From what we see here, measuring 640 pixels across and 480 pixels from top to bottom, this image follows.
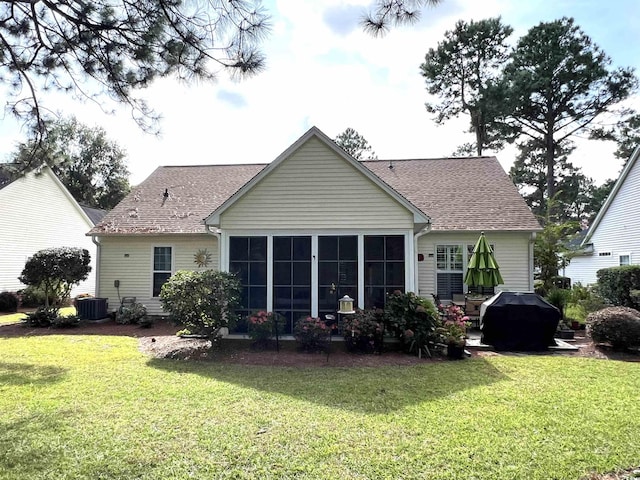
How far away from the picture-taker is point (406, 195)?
1392cm

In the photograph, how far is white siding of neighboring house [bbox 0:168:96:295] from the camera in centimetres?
1691

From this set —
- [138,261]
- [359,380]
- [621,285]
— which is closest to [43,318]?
[138,261]

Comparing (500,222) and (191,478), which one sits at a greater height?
(500,222)

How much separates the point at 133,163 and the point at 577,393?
141ft

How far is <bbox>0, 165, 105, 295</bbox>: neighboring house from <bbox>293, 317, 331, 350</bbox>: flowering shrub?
1364 centimetres

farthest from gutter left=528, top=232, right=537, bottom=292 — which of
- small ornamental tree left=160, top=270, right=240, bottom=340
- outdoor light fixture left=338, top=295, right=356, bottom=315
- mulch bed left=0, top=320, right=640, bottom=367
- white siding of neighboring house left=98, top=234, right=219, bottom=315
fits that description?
white siding of neighboring house left=98, top=234, right=219, bottom=315

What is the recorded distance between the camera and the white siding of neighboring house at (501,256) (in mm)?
11805

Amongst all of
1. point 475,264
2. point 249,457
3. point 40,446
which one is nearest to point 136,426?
point 40,446

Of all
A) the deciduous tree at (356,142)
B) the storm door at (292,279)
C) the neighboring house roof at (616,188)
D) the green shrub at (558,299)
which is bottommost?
the green shrub at (558,299)

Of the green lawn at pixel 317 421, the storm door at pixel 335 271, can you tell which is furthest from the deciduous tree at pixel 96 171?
the green lawn at pixel 317 421

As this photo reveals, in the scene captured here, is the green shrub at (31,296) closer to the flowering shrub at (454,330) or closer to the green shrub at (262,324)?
the green shrub at (262,324)

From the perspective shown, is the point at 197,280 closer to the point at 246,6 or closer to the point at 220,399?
the point at 220,399

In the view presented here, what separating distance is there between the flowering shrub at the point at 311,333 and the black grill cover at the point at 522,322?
3.75 metres

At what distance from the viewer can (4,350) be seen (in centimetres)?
854
